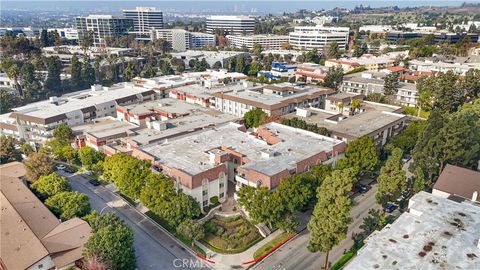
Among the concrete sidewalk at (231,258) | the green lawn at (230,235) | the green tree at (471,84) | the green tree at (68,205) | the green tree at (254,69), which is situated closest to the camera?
the concrete sidewalk at (231,258)

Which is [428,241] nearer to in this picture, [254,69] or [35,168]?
[35,168]

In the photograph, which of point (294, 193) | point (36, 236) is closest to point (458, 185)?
point (294, 193)

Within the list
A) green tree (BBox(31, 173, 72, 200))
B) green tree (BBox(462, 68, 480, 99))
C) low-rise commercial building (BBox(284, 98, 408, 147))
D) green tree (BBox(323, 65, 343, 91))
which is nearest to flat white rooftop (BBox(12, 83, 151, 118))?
green tree (BBox(31, 173, 72, 200))

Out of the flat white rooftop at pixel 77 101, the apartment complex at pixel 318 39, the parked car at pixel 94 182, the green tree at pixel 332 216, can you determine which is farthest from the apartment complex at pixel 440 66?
the parked car at pixel 94 182

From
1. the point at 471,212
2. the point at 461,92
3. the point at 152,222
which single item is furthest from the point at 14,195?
the point at 461,92

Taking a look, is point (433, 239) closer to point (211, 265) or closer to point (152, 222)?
point (211, 265)

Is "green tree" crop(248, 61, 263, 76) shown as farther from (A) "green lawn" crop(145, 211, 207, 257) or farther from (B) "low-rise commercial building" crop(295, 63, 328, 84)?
(A) "green lawn" crop(145, 211, 207, 257)

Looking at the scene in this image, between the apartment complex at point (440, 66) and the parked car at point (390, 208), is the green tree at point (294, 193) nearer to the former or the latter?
the parked car at point (390, 208)
